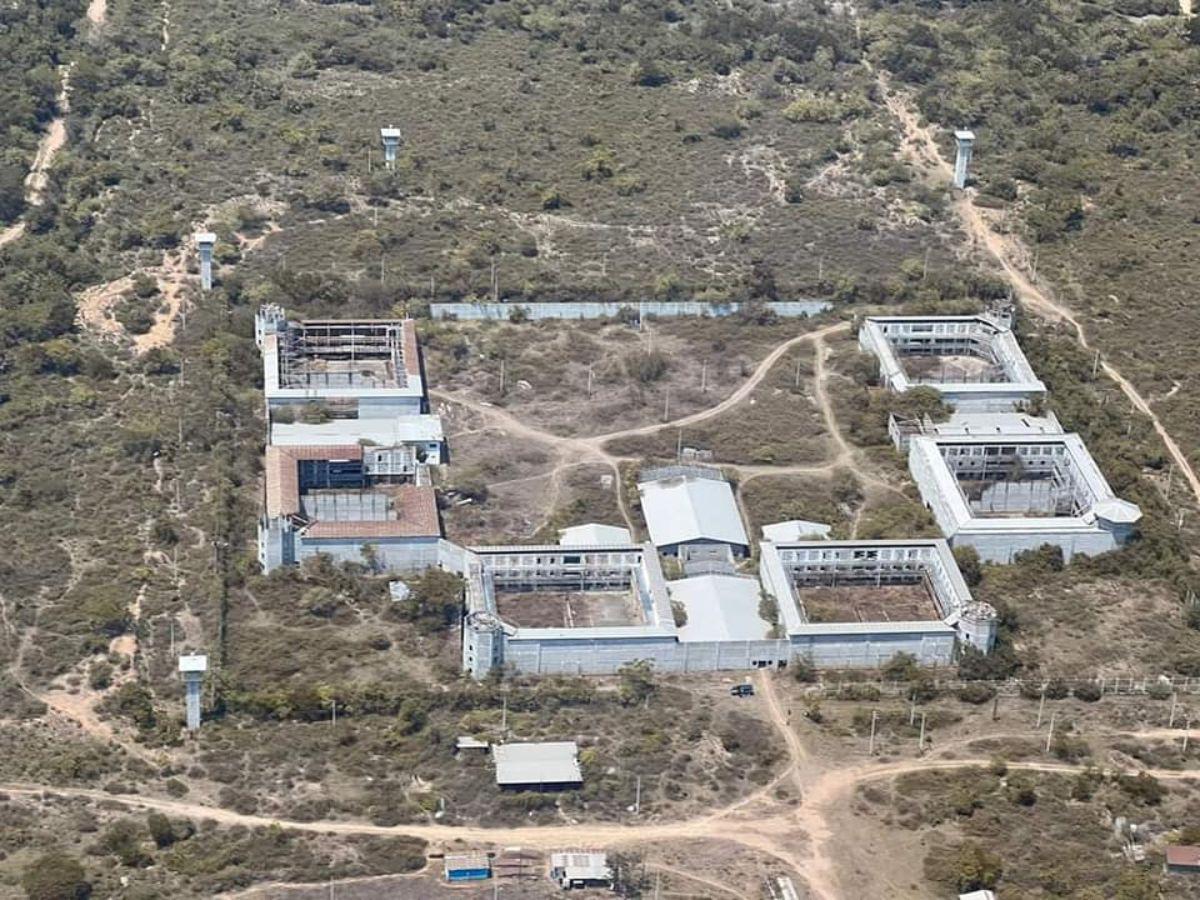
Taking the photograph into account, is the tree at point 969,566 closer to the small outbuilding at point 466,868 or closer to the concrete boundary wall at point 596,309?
the concrete boundary wall at point 596,309

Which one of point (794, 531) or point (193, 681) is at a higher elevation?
point (794, 531)

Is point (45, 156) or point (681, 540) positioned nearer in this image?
point (681, 540)

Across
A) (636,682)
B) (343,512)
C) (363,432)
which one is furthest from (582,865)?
(363,432)

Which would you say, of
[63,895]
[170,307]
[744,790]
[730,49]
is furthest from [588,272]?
[63,895]

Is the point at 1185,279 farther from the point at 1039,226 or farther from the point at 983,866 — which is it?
the point at 983,866

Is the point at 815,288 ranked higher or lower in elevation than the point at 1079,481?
higher

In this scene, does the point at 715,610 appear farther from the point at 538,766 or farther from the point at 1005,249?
the point at 1005,249

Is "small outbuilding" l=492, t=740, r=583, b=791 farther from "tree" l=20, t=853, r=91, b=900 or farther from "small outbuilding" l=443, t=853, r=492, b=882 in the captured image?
"tree" l=20, t=853, r=91, b=900
